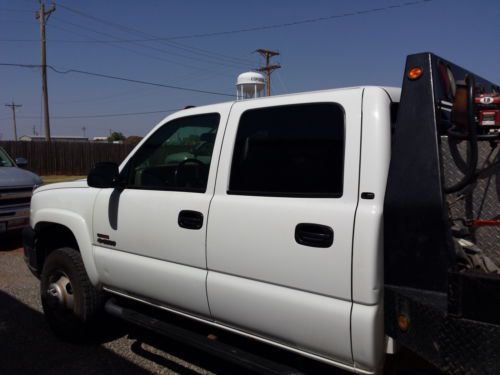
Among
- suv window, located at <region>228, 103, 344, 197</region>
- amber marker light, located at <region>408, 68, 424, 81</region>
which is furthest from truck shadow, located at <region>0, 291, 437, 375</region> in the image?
amber marker light, located at <region>408, 68, 424, 81</region>

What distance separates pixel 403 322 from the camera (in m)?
2.24

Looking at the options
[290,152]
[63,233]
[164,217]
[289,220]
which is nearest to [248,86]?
[63,233]

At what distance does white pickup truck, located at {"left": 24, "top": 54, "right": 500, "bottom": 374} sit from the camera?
7.88ft

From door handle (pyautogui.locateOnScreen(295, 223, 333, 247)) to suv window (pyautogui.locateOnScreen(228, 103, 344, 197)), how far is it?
0.60ft

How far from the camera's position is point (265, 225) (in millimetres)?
2764

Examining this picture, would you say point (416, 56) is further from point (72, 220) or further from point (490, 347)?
point (72, 220)

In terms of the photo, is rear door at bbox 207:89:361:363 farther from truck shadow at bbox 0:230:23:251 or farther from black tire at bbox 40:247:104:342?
truck shadow at bbox 0:230:23:251

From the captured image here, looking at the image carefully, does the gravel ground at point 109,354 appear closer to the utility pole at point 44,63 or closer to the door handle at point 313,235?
the door handle at point 313,235

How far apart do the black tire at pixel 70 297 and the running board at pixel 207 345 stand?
0.23 m

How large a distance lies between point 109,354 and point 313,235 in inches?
97.0

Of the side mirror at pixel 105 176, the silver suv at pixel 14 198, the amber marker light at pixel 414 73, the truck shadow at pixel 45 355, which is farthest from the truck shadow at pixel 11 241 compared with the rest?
the amber marker light at pixel 414 73

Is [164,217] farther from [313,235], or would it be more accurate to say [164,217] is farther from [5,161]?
[5,161]

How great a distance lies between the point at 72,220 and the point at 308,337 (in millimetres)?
2400

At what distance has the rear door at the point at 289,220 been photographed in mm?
2473
